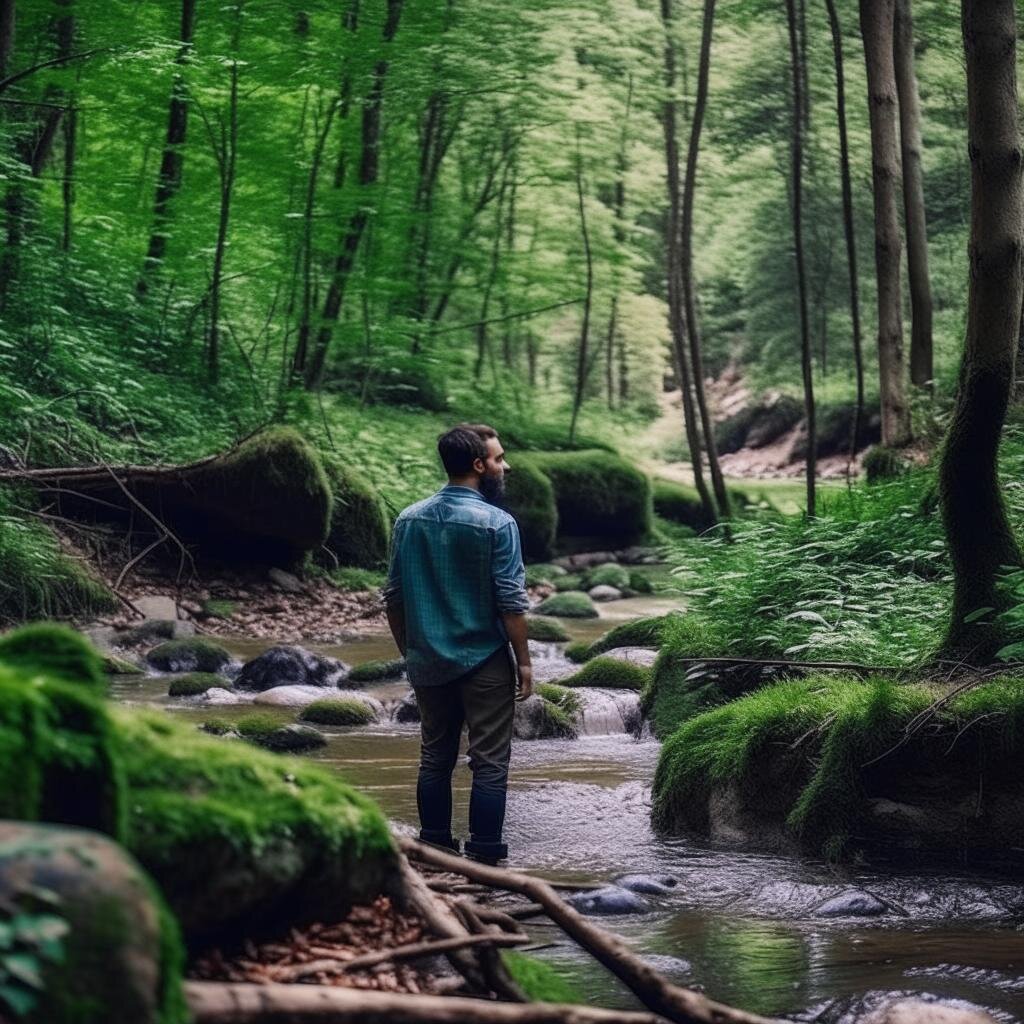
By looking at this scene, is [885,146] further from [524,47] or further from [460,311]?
[460,311]

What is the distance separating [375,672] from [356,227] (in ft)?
36.9

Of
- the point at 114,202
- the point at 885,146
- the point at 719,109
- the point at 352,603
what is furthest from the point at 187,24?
the point at 719,109

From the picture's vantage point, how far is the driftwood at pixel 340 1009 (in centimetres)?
257

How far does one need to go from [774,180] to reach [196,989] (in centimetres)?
3683

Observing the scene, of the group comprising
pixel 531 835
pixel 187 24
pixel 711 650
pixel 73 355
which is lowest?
pixel 531 835

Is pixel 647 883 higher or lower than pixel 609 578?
lower

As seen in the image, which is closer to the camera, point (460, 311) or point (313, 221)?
point (313, 221)

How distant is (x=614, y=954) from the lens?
11.8 ft

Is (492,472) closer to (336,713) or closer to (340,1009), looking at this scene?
(340,1009)

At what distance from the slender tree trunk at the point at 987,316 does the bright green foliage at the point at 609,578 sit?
44.5ft

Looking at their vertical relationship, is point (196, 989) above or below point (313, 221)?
below

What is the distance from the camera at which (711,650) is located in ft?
30.5

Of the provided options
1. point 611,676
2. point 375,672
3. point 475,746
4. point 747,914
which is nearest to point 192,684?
point 375,672

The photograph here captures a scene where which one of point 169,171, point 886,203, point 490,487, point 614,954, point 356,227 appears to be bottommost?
point 614,954
